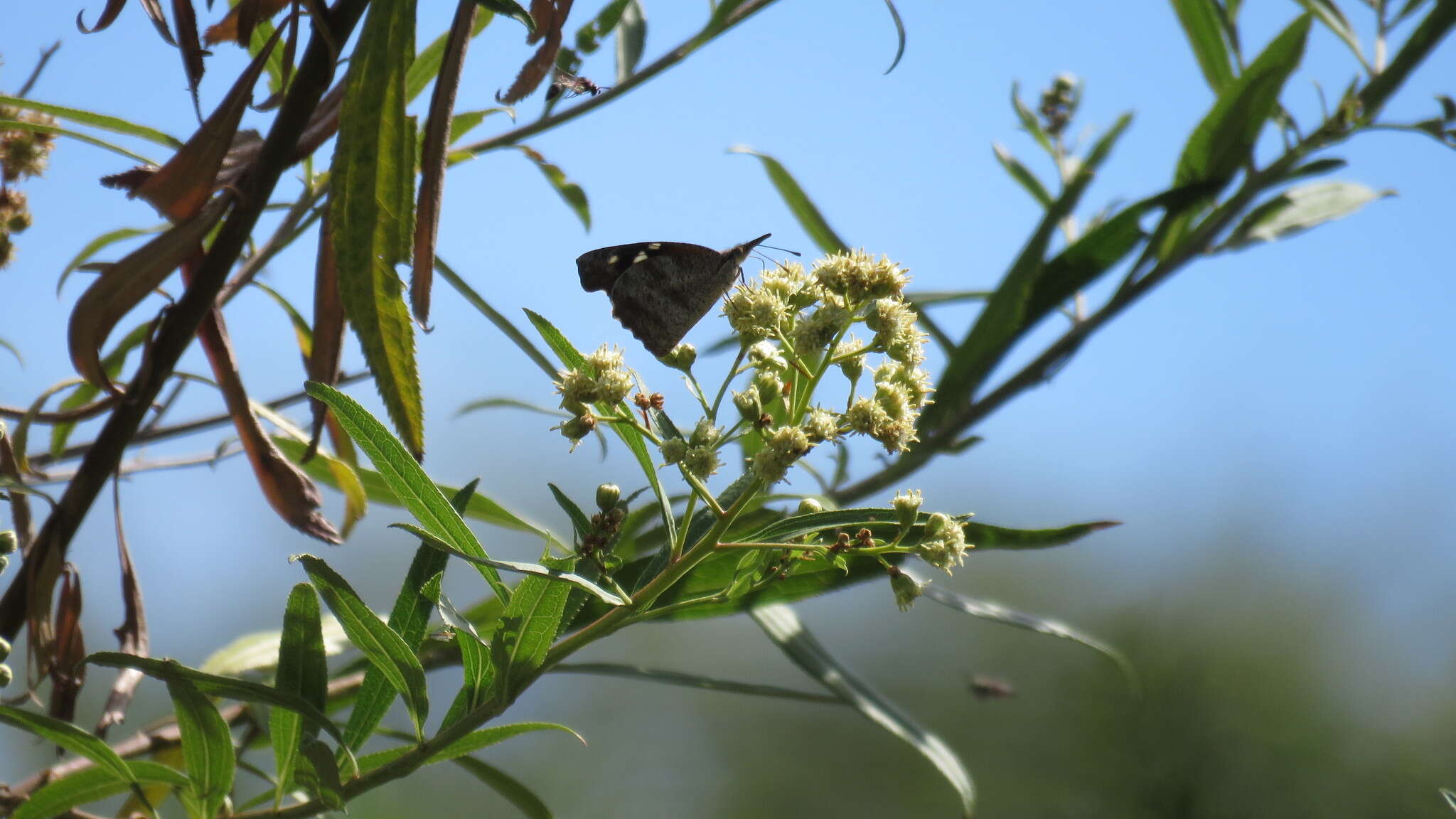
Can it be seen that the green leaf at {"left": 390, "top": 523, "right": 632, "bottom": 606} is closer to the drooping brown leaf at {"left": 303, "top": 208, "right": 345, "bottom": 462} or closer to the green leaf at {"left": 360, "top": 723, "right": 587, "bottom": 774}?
the green leaf at {"left": 360, "top": 723, "right": 587, "bottom": 774}

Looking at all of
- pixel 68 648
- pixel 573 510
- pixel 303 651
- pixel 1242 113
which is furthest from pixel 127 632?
pixel 1242 113

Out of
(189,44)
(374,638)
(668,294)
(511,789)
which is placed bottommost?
(511,789)

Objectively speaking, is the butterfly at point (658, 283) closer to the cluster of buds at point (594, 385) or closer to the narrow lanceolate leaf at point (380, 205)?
the cluster of buds at point (594, 385)

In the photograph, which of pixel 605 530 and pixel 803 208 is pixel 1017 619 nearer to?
pixel 605 530

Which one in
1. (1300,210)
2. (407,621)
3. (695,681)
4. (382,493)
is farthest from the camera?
(1300,210)

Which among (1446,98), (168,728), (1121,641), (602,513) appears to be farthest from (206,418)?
(1121,641)

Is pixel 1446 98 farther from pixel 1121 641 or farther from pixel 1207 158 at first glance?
pixel 1121 641

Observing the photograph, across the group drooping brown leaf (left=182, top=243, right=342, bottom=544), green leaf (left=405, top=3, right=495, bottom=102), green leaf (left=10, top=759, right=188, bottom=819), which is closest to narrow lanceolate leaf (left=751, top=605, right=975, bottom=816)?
drooping brown leaf (left=182, top=243, right=342, bottom=544)

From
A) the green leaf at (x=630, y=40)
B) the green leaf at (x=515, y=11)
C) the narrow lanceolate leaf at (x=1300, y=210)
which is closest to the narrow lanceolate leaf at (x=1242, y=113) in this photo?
the narrow lanceolate leaf at (x=1300, y=210)
